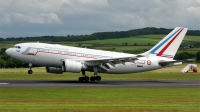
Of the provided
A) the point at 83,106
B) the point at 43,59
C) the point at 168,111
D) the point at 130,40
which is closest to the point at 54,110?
the point at 83,106

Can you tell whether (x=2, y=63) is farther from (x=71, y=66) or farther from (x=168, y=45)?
(x=71, y=66)

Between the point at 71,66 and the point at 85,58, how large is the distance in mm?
3596

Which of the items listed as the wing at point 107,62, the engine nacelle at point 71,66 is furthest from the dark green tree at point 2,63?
the engine nacelle at point 71,66

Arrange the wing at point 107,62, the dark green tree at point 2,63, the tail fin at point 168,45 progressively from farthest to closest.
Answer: the dark green tree at point 2,63, the tail fin at point 168,45, the wing at point 107,62

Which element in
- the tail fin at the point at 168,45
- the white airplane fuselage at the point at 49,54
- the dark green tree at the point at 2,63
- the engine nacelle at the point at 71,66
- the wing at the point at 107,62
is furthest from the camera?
the dark green tree at the point at 2,63

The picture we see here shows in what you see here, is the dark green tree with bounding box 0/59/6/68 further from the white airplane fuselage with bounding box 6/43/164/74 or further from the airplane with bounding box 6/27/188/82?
the white airplane fuselage with bounding box 6/43/164/74

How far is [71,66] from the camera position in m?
46.7

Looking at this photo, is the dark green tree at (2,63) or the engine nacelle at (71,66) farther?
the dark green tree at (2,63)

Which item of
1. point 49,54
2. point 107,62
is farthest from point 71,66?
point 107,62

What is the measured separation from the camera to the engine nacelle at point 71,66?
1836 inches

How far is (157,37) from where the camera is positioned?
187 m

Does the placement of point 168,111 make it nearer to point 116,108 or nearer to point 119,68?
point 116,108

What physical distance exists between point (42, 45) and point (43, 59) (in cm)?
162

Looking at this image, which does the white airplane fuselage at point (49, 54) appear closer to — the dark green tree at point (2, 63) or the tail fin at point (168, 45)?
the tail fin at point (168, 45)
